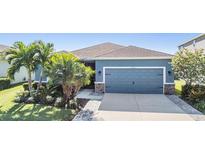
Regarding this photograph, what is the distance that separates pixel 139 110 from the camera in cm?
1016

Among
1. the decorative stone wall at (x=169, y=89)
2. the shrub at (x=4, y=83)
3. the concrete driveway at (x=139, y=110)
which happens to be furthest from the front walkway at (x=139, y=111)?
the shrub at (x=4, y=83)

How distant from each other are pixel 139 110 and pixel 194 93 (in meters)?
4.16

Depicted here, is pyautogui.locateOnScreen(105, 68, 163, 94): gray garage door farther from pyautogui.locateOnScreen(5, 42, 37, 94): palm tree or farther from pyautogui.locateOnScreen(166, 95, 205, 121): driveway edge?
pyautogui.locateOnScreen(5, 42, 37, 94): palm tree

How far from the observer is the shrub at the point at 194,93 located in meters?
11.7

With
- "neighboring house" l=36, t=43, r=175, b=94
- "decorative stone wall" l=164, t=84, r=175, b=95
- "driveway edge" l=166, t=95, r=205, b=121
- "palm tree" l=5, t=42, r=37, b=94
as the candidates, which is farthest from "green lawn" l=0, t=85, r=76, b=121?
"decorative stone wall" l=164, t=84, r=175, b=95

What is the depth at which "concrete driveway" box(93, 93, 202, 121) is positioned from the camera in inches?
→ 350

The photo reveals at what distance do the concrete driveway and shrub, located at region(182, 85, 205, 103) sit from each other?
4.62ft

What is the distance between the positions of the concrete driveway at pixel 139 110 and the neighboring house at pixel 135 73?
2.73 metres

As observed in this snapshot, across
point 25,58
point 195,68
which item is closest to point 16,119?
point 25,58

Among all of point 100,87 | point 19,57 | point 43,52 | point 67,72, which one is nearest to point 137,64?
point 100,87
